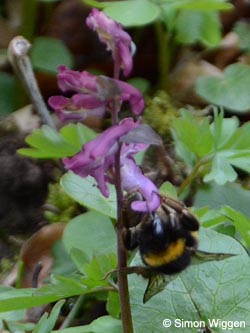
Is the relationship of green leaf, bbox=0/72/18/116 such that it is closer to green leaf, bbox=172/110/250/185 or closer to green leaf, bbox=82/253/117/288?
green leaf, bbox=172/110/250/185

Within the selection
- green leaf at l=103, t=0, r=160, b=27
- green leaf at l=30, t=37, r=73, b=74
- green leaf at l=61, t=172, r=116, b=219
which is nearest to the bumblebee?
green leaf at l=61, t=172, r=116, b=219

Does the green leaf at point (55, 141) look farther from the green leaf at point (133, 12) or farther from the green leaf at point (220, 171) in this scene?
the green leaf at point (133, 12)

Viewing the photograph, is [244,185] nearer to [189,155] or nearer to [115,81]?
[189,155]

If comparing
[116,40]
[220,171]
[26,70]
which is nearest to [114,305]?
[220,171]

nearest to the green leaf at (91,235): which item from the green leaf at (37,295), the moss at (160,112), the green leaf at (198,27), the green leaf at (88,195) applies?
the green leaf at (88,195)

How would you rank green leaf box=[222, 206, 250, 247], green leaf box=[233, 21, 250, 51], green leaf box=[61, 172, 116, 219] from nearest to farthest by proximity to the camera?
1. green leaf box=[222, 206, 250, 247]
2. green leaf box=[61, 172, 116, 219]
3. green leaf box=[233, 21, 250, 51]
